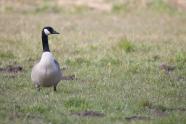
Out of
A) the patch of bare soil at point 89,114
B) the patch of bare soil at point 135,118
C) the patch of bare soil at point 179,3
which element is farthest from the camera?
the patch of bare soil at point 179,3

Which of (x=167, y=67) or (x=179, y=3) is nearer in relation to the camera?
(x=167, y=67)

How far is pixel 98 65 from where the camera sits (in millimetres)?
13719

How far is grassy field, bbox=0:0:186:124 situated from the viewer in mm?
9117

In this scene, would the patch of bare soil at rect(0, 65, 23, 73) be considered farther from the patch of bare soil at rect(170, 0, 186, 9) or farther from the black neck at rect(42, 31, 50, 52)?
the patch of bare soil at rect(170, 0, 186, 9)

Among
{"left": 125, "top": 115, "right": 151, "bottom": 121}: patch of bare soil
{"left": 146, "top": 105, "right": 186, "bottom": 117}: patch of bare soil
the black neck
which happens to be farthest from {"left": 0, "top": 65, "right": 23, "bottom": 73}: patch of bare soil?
{"left": 125, "top": 115, "right": 151, "bottom": 121}: patch of bare soil

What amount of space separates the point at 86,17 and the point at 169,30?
414 cm

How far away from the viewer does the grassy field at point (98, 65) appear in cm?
912

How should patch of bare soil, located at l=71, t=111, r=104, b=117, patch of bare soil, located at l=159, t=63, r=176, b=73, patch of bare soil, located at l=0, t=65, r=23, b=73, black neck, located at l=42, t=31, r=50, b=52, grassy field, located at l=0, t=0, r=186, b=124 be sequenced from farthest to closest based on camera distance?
patch of bare soil, located at l=159, t=63, r=176, b=73, patch of bare soil, located at l=0, t=65, r=23, b=73, black neck, located at l=42, t=31, r=50, b=52, grassy field, located at l=0, t=0, r=186, b=124, patch of bare soil, located at l=71, t=111, r=104, b=117

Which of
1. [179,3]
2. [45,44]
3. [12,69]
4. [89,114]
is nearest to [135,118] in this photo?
[89,114]

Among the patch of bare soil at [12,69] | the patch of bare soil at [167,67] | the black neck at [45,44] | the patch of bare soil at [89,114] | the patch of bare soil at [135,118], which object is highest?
the black neck at [45,44]

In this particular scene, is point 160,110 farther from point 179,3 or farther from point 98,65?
point 179,3

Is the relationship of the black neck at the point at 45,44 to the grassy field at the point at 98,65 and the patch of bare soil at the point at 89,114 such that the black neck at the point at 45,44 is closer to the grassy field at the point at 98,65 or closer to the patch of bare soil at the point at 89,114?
the grassy field at the point at 98,65

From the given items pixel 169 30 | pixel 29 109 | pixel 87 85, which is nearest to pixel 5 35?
pixel 169 30

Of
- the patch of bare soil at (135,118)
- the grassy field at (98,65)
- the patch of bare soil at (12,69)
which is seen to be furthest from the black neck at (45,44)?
the patch of bare soil at (135,118)
